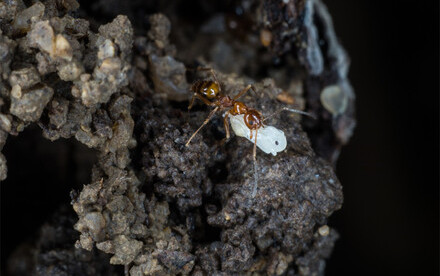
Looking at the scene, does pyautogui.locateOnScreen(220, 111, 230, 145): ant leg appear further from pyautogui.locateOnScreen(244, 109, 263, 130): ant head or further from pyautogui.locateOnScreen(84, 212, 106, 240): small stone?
pyautogui.locateOnScreen(84, 212, 106, 240): small stone

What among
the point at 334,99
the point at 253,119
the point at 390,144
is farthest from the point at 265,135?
the point at 390,144

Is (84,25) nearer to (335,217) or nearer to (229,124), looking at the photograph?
(229,124)

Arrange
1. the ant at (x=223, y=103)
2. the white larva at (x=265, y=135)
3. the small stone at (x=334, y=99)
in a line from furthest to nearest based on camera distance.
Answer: the small stone at (x=334, y=99) → the ant at (x=223, y=103) → the white larva at (x=265, y=135)

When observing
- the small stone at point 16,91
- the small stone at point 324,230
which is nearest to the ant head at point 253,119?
the small stone at point 324,230

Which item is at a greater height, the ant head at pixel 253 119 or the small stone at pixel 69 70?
the small stone at pixel 69 70

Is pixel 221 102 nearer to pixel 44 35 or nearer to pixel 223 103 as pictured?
pixel 223 103

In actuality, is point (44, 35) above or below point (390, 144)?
above

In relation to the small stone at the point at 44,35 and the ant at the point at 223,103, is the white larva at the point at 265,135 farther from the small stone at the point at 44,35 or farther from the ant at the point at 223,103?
the small stone at the point at 44,35
